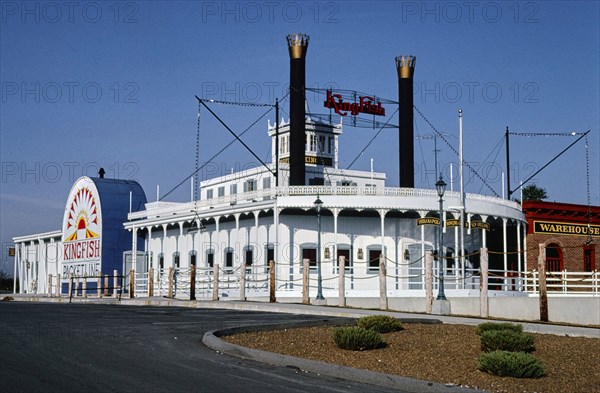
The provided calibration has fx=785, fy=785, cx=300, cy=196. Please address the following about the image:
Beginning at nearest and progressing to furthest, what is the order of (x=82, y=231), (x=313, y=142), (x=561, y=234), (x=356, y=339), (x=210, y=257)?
(x=356, y=339), (x=210, y=257), (x=561, y=234), (x=313, y=142), (x=82, y=231)

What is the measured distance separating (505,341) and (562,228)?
120 feet

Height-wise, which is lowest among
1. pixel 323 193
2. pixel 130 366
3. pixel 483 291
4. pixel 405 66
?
pixel 130 366

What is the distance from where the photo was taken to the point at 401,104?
4938 centimetres

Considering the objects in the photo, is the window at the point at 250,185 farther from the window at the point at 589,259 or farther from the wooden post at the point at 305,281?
the window at the point at 589,259

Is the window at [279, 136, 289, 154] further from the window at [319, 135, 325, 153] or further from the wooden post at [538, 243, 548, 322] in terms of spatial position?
the wooden post at [538, 243, 548, 322]

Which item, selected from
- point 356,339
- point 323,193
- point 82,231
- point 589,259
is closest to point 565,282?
point 589,259

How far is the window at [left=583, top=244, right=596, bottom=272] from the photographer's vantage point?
47.7 meters

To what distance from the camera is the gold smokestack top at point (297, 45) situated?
44.6 m

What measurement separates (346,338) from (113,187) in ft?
142

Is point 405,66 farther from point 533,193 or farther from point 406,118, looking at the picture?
point 533,193

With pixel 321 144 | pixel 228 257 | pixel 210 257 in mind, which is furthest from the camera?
pixel 321 144

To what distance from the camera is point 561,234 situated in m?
47.2

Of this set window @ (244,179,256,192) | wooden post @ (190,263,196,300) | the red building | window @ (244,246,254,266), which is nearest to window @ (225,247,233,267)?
window @ (244,246,254,266)

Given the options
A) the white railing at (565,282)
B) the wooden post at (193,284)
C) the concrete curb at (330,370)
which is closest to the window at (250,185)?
the wooden post at (193,284)
